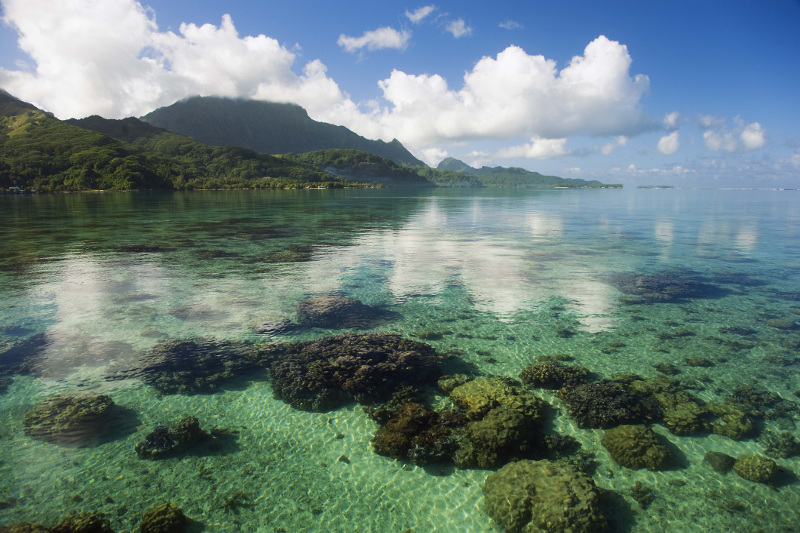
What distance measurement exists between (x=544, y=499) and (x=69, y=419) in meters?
11.1

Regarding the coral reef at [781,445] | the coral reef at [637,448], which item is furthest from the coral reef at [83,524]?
the coral reef at [781,445]

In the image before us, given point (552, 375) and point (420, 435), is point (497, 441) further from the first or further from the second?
point (552, 375)

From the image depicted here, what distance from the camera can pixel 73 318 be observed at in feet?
54.5

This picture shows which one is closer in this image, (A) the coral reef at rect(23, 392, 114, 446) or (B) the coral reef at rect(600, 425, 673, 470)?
(B) the coral reef at rect(600, 425, 673, 470)

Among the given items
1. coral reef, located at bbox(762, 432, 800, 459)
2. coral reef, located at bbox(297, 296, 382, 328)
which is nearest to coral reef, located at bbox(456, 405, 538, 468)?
coral reef, located at bbox(762, 432, 800, 459)

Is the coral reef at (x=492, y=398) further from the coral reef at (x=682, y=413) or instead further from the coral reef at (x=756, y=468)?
the coral reef at (x=756, y=468)

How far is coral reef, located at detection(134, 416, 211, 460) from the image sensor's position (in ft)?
29.1

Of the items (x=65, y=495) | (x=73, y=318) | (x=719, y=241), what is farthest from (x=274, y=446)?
(x=719, y=241)

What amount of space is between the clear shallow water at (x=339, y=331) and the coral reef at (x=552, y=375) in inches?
31.6

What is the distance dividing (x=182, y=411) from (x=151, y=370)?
112 inches

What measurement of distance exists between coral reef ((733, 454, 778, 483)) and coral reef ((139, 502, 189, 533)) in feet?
36.8

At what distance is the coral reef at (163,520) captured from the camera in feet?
22.4

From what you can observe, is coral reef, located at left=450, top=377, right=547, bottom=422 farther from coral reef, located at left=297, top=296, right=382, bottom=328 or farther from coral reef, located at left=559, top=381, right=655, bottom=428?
coral reef, located at left=297, top=296, right=382, bottom=328

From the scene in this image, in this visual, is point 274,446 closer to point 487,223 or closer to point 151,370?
point 151,370
